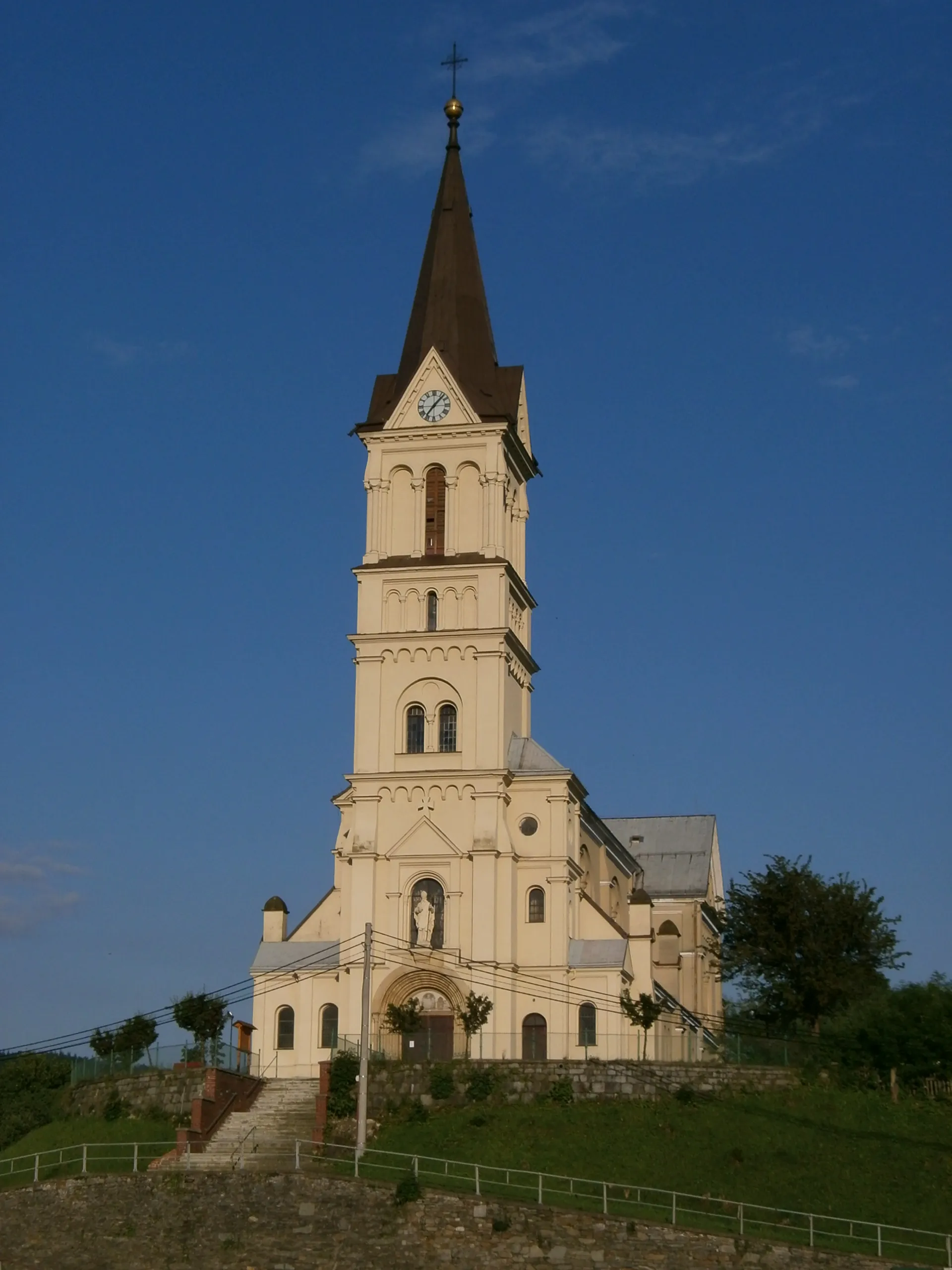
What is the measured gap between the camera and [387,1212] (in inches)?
1994

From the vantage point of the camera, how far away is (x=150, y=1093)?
62.1 metres

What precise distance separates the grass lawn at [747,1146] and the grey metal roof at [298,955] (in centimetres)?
1161

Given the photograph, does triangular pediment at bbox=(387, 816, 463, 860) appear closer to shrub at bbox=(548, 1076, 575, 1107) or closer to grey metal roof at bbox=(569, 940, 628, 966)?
grey metal roof at bbox=(569, 940, 628, 966)

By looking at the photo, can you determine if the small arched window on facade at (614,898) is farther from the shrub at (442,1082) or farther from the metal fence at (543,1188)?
the metal fence at (543,1188)

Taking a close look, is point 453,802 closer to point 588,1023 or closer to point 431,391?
point 588,1023

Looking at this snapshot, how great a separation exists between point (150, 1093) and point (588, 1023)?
50.9 feet

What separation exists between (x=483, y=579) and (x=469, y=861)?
415 inches

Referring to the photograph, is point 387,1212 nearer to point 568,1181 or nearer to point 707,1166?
point 568,1181

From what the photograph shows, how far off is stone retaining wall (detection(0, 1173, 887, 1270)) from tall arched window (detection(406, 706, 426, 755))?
2252cm

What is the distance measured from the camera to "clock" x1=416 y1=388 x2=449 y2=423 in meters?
75.7

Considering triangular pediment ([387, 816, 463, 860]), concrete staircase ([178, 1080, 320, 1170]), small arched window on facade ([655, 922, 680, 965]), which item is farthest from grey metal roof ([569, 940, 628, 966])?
small arched window on facade ([655, 922, 680, 965])

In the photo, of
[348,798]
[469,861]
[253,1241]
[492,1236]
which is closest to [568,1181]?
[492,1236]

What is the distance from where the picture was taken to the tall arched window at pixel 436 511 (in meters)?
74.9

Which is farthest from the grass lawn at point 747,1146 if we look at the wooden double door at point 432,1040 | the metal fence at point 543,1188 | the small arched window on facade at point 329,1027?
the small arched window on facade at point 329,1027
